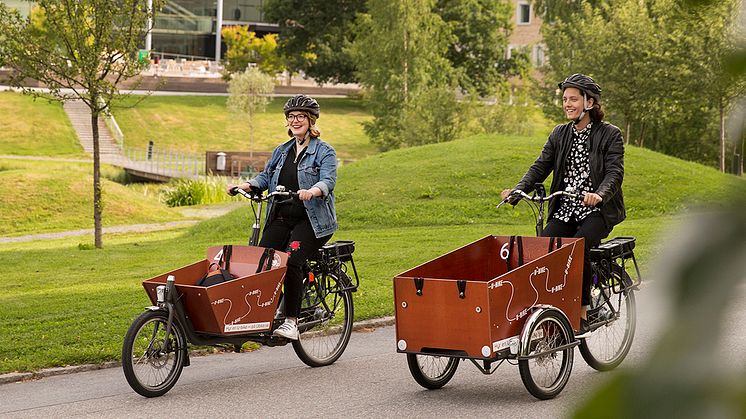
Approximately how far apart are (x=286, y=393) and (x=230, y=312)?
0.66 metres

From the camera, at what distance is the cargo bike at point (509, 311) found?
675cm

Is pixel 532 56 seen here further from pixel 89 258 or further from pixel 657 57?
pixel 89 258

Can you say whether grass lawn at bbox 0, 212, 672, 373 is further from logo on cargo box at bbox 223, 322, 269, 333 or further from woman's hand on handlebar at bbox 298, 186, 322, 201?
woman's hand on handlebar at bbox 298, 186, 322, 201

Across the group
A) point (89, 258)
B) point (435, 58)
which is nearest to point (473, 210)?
point (89, 258)

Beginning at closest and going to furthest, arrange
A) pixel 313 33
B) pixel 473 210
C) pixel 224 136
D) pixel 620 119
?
1. pixel 473 210
2. pixel 620 119
3. pixel 224 136
4. pixel 313 33

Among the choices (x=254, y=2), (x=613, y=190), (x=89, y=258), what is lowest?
(x=89, y=258)

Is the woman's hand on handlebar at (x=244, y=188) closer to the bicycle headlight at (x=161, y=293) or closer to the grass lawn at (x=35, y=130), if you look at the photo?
the bicycle headlight at (x=161, y=293)

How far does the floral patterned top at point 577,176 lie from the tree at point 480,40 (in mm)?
57580

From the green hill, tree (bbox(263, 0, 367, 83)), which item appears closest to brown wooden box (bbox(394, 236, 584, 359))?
the green hill

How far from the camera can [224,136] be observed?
63750 mm

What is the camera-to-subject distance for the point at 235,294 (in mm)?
7777

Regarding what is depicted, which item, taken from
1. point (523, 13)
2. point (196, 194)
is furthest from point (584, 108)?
point (523, 13)

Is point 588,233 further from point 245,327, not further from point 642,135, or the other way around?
point 642,135

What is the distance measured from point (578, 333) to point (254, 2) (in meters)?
89.2
